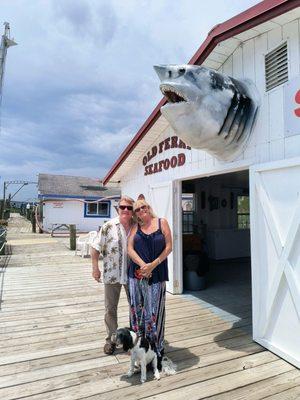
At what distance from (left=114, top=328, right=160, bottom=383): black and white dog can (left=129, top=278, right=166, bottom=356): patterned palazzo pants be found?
0.19 m

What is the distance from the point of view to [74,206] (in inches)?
937

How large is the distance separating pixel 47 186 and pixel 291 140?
23.9 metres

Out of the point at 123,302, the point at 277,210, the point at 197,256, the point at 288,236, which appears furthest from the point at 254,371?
the point at 197,256

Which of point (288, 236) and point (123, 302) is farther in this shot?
point (123, 302)

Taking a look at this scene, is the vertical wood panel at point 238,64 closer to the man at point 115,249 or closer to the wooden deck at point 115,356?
the man at point 115,249

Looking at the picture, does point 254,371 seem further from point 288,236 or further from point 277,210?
point 277,210

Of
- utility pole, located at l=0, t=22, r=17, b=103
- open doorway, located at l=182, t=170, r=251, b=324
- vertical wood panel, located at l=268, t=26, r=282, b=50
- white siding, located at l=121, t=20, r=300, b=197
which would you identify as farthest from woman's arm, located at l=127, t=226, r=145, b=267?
utility pole, located at l=0, t=22, r=17, b=103

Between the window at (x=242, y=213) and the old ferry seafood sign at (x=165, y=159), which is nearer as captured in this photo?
the old ferry seafood sign at (x=165, y=159)

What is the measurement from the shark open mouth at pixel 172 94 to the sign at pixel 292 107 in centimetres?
119

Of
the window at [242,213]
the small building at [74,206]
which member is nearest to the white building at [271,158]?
the window at [242,213]

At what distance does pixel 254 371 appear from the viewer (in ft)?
11.0

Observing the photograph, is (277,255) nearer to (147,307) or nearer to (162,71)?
(147,307)

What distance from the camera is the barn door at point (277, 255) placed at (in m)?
3.48

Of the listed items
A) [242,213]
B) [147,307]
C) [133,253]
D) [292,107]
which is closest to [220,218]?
[242,213]
